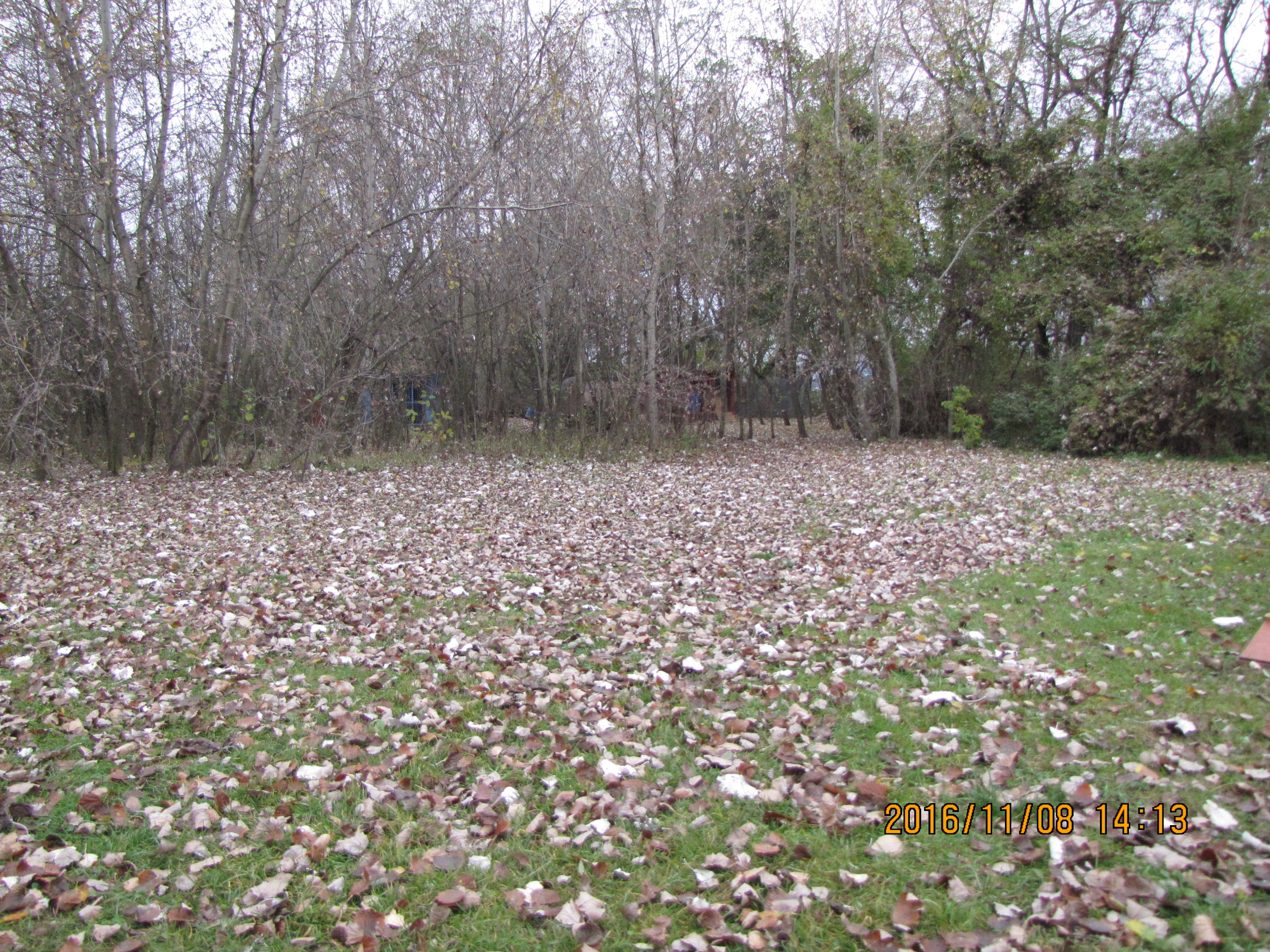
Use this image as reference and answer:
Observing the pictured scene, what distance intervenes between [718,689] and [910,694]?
1.02 metres

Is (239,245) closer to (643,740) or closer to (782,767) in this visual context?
(643,740)

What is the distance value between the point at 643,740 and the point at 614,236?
45.0 feet

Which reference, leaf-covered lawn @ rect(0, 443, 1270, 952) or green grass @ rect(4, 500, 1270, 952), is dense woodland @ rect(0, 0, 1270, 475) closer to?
leaf-covered lawn @ rect(0, 443, 1270, 952)

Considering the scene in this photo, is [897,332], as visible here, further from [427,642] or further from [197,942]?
[197,942]

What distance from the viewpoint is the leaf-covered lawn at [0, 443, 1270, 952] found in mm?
2900

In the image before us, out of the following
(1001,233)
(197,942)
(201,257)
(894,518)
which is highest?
(1001,233)

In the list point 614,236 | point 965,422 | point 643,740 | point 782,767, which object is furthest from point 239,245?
point 965,422

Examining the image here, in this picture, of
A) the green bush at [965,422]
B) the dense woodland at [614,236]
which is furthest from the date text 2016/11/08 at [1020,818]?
the green bush at [965,422]

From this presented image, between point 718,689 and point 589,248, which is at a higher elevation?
point 589,248

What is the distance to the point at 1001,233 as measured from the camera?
1862cm

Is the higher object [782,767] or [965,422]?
[965,422]

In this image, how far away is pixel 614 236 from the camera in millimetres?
16594

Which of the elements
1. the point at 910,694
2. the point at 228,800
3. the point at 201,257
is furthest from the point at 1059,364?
the point at 228,800

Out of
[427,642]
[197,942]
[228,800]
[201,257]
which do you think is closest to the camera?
[197,942]
